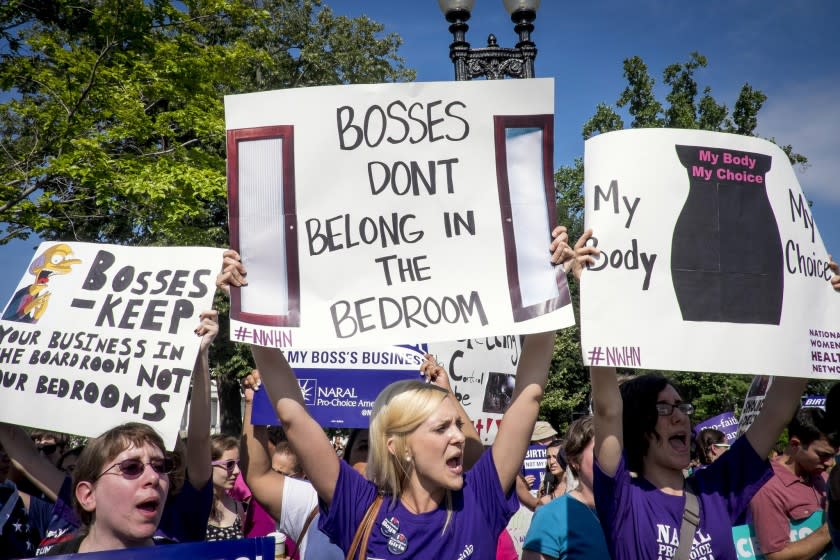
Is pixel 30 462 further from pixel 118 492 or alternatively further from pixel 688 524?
pixel 688 524

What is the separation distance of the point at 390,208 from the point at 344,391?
425 centimetres

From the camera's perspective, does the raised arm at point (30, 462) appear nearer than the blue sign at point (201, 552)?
No

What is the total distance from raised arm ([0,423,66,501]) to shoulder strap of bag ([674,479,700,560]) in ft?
9.55

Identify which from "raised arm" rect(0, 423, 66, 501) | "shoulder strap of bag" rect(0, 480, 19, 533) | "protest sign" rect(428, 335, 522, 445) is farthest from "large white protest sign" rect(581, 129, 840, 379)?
"protest sign" rect(428, 335, 522, 445)

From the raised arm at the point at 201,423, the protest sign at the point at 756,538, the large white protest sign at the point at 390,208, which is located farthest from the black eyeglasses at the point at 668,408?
the raised arm at the point at 201,423

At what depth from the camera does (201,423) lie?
3627 millimetres

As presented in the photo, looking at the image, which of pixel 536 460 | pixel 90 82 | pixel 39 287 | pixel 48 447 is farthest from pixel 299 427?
pixel 90 82

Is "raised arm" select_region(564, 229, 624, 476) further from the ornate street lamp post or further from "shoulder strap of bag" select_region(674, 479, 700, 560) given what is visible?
the ornate street lamp post

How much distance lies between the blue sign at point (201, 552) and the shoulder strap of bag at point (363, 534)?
0.34m

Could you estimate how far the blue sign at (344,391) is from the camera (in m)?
7.28

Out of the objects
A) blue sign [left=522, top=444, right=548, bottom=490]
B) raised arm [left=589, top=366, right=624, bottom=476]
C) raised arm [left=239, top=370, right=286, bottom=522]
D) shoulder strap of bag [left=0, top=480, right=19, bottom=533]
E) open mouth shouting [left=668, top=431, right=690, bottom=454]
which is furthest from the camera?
blue sign [left=522, top=444, right=548, bottom=490]

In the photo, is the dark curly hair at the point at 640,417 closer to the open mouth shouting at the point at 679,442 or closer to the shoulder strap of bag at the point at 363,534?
the open mouth shouting at the point at 679,442

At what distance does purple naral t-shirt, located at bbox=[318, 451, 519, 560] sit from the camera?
2.82 meters

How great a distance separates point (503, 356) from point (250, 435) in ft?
13.1
